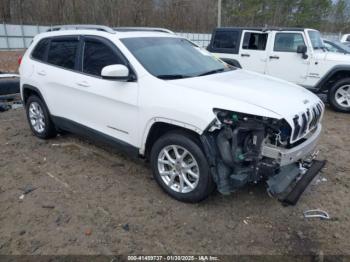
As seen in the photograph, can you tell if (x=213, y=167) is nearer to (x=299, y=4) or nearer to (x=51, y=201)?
(x=51, y=201)

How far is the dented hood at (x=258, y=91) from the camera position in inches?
126

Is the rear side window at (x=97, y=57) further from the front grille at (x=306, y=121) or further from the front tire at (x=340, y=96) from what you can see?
the front tire at (x=340, y=96)

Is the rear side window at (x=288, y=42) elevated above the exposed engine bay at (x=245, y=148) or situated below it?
above

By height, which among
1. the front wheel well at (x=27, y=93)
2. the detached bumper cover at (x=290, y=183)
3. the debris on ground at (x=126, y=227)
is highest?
the front wheel well at (x=27, y=93)

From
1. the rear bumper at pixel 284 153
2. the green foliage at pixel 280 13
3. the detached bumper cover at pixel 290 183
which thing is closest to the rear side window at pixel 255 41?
the detached bumper cover at pixel 290 183

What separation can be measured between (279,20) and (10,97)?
139 ft

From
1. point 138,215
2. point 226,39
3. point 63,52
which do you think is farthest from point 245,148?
point 226,39

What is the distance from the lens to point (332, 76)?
7.89 metres

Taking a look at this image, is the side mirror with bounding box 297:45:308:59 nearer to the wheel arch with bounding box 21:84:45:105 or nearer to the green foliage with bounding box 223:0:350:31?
the wheel arch with bounding box 21:84:45:105

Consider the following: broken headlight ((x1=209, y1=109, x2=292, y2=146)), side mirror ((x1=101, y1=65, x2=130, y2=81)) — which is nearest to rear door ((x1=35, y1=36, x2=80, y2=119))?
side mirror ((x1=101, y1=65, x2=130, y2=81))

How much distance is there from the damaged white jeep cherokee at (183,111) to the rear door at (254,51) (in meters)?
4.53

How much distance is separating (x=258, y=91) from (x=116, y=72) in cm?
157

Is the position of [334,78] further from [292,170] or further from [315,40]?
[292,170]

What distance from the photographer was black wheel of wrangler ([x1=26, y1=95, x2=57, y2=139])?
17.5 ft
